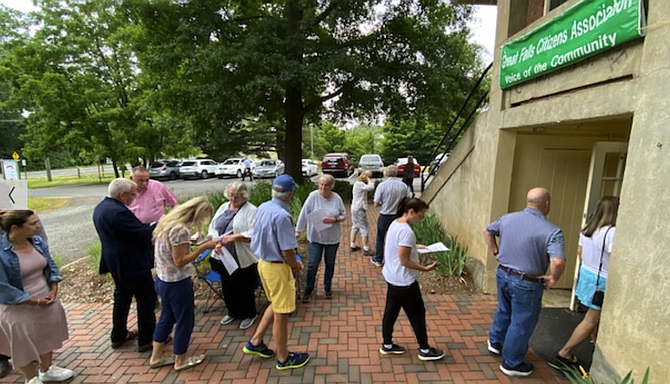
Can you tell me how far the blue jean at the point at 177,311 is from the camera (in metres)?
2.90

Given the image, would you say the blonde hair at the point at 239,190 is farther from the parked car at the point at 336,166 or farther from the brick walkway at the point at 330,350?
the parked car at the point at 336,166

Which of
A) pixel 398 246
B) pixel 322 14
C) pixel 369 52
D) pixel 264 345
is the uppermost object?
pixel 322 14

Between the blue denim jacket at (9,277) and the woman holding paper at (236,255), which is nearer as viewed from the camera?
the blue denim jacket at (9,277)

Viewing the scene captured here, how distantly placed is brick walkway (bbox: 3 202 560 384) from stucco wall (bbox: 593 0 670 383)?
79 centimetres

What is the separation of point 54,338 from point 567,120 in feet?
16.1

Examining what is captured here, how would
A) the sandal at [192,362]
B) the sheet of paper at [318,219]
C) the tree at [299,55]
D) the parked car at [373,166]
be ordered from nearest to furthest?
the sandal at [192,362] → the sheet of paper at [318,219] → the tree at [299,55] → the parked car at [373,166]

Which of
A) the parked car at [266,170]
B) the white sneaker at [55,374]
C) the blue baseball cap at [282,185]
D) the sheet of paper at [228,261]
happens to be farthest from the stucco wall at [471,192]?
the parked car at [266,170]

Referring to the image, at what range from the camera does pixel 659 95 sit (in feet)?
7.54

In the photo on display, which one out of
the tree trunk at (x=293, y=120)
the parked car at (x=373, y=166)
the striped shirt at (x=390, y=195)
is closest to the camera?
the striped shirt at (x=390, y=195)

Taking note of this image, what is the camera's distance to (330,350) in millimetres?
3389

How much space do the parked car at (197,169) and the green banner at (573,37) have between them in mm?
24080

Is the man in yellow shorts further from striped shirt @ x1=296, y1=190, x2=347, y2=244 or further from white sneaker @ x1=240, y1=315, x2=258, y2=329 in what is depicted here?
striped shirt @ x1=296, y1=190, x2=347, y2=244

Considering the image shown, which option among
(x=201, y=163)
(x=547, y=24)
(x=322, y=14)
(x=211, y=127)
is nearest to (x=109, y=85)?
(x=201, y=163)

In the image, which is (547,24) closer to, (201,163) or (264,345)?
(264,345)
